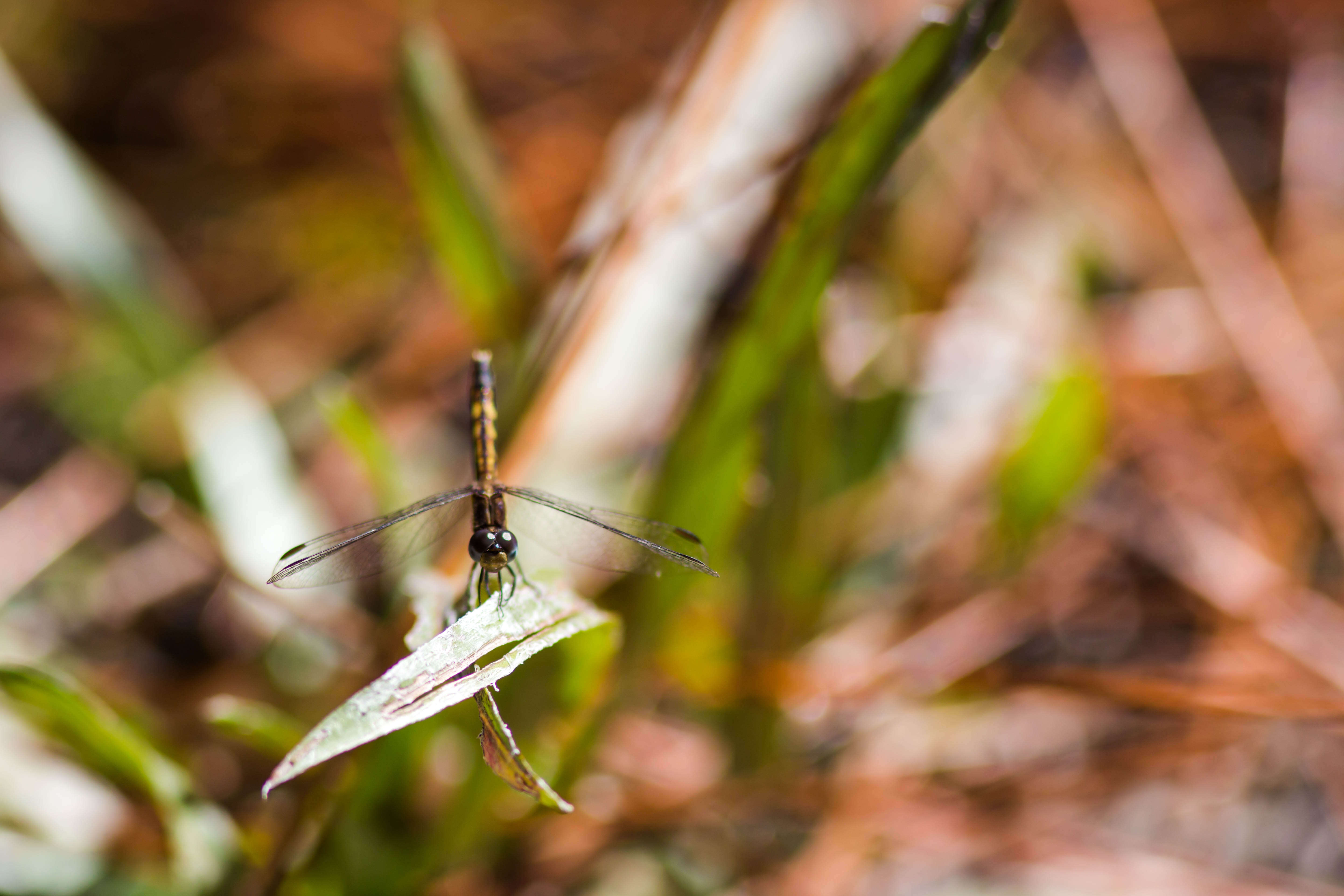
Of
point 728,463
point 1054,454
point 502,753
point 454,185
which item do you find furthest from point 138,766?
point 1054,454

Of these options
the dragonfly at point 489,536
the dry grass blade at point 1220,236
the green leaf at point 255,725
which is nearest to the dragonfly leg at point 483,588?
the dragonfly at point 489,536

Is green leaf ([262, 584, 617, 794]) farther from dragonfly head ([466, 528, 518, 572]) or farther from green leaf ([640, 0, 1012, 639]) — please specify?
green leaf ([640, 0, 1012, 639])

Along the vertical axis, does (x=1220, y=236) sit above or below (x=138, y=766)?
above

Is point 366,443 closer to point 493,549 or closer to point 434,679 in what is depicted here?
point 493,549

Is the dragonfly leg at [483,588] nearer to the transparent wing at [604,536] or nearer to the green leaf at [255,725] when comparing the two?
the transparent wing at [604,536]

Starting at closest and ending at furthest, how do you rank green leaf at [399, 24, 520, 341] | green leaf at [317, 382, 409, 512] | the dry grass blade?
green leaf at [317, 382, 409, 512] < green leaf at [399, 24, 520, 341] < the dry grass blade

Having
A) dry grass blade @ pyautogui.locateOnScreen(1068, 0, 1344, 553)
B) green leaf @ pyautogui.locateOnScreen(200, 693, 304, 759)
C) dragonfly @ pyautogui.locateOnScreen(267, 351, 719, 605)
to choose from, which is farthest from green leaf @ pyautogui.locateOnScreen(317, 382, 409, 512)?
dry grass blade @ pyautogui.locateOnScreen(1068, 0, 1344, 553)

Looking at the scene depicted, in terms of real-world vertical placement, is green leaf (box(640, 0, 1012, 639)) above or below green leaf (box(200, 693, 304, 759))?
above
